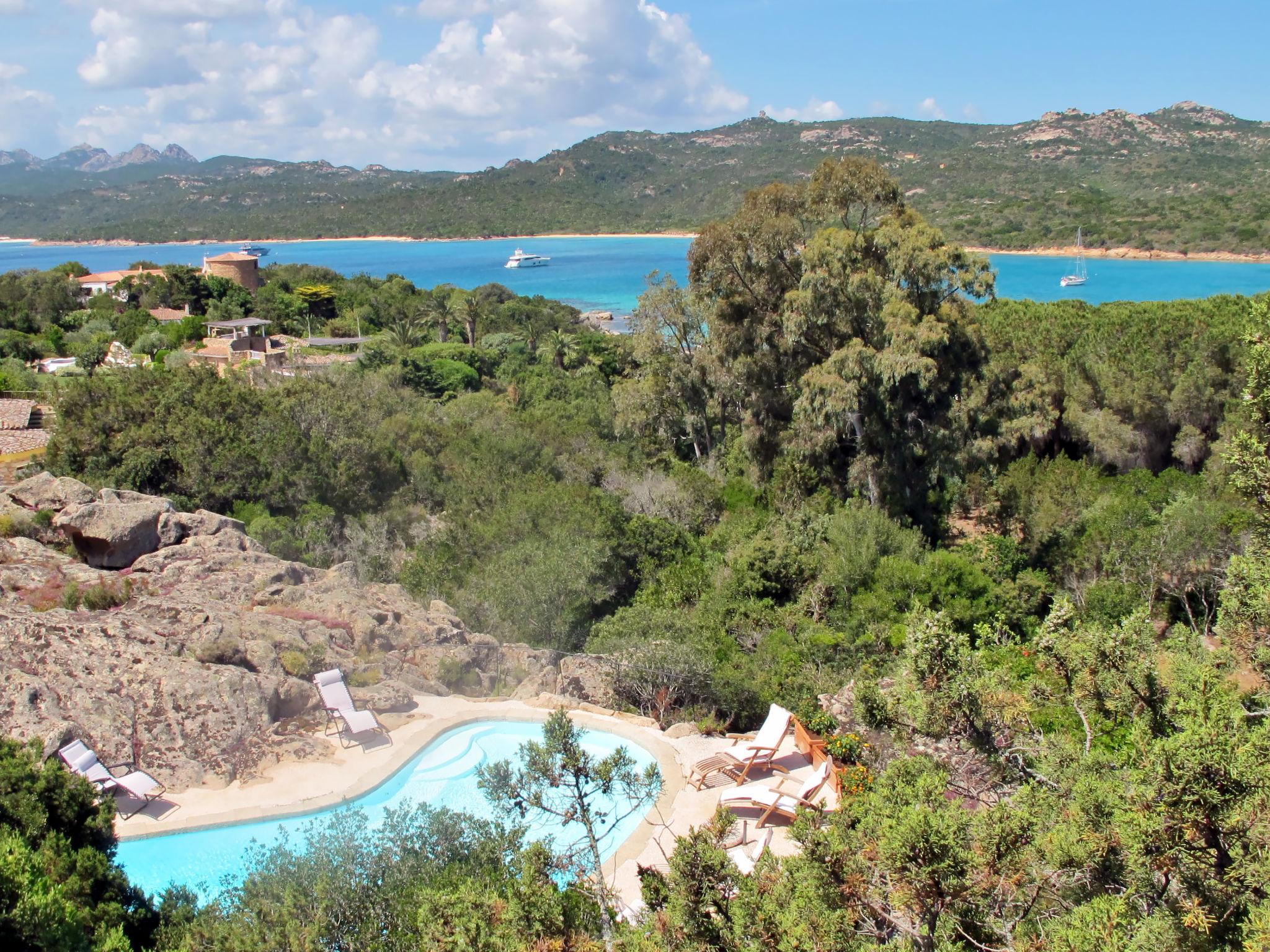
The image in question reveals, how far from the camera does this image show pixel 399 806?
28.6 feet

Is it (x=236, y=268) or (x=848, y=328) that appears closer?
(x=848, y=328)

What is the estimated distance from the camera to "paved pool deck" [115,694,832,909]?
834 centimetres

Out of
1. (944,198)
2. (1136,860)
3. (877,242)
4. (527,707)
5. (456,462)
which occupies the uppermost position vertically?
(944,198)

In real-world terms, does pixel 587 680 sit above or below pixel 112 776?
below

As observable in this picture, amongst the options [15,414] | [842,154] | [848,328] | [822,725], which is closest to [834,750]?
[822,725]

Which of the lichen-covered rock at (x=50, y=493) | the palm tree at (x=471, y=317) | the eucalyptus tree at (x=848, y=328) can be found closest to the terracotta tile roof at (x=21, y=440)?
the lichen-covered rock at (x=50, y=493)

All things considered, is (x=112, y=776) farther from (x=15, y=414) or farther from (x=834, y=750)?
(x=15, y=414)

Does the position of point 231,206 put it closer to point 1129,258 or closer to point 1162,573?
point 1129,258

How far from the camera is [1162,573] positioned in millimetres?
14188

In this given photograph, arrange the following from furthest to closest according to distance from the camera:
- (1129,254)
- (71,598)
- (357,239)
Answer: (357,239), (1129,254), (71,598)

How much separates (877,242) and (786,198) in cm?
236

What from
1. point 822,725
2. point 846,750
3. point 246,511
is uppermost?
point 246,511

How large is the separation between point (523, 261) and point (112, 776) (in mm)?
106997

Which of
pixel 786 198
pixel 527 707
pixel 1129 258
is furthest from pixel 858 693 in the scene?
pixel 1129 258
